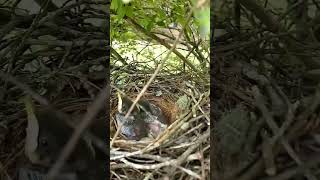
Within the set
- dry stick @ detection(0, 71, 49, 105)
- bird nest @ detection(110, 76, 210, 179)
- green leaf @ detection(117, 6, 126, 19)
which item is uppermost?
green leaf @ detection(117, 6, 126, 19)

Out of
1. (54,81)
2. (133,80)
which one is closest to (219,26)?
(54,81)

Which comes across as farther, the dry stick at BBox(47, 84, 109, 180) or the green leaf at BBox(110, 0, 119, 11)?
the green leaf at BBox(110, 0, 119, 11)

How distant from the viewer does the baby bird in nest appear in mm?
1106

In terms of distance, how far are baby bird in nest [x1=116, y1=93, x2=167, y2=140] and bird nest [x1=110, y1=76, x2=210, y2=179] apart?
0.03 meters

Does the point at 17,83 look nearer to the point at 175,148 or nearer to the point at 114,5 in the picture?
the point at 175,148

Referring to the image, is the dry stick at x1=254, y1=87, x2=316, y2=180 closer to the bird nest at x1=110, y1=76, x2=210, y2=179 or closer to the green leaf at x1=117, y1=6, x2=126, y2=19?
the bird nest at x1=110, y1=76, x2=210, y2=179

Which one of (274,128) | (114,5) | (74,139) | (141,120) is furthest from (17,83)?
(141,120)

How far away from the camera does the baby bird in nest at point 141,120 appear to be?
111 centimetres

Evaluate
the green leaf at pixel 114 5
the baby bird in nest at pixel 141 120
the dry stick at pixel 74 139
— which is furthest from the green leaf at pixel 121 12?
the dry stick at pixel 74 139

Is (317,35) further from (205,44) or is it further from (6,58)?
(205,44)

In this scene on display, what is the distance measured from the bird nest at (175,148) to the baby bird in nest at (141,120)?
0.09 ft

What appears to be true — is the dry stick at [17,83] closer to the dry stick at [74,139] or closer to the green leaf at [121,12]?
the dry stick at [74,139]

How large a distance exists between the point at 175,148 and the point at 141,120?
1.11ft

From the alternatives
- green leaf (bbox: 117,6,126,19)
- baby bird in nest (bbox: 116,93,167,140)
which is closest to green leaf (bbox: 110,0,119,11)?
green leaf (bbox: 117,6,126,19)
